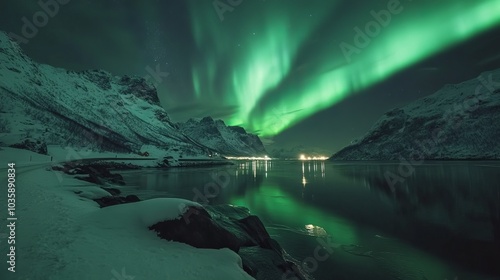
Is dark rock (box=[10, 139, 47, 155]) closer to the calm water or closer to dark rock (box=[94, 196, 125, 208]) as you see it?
the calm water

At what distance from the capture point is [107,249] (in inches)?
255

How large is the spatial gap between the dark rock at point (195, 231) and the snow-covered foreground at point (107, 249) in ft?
0.80

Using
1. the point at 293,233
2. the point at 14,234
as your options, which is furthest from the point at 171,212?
the point at 293,233

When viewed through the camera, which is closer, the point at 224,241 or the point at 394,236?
the point at 224,241

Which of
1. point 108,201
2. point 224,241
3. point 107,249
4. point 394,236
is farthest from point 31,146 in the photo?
point 394,236

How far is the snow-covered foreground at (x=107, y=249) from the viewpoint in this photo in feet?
17.6

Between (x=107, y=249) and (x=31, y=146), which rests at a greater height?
(x=31, y=146)

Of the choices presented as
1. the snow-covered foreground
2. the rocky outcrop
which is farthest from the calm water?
the snow-covered foreground

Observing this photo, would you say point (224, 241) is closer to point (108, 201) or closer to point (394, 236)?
point (108, 201)

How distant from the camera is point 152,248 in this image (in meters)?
6.96

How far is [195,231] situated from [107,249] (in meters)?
2.62

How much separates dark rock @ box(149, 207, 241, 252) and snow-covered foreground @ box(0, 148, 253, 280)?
243mm

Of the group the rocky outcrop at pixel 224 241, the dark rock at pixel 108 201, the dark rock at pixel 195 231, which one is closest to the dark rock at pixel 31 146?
the dark rock at pixel 108 201

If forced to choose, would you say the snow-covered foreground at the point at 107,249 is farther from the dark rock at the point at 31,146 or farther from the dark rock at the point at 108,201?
the dark rock at the point at 31,146
